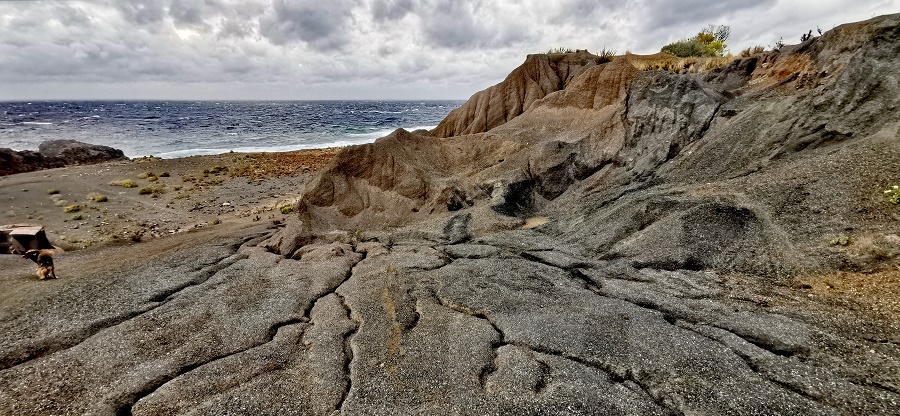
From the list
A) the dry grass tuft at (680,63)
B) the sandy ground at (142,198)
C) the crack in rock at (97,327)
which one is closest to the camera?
the crack in rock at (97,327)

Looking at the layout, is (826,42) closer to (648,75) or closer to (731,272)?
(648,75)

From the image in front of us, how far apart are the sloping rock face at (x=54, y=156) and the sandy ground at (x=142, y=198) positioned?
14.9 feet

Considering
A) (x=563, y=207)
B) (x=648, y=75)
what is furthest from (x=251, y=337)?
(x=648, y=75)

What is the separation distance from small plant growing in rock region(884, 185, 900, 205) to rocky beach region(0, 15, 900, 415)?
0.19 metres

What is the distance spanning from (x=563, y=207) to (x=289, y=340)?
32.9ft

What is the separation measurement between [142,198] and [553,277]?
2437 centimetres

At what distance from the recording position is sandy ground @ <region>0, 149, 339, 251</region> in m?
17.3

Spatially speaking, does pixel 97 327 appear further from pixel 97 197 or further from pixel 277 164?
pixel 277 164

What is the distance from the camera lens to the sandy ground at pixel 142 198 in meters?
17.3

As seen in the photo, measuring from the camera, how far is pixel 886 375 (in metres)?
5.04

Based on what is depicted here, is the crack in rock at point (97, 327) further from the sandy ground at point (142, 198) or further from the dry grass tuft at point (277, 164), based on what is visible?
the dry grass tuft at point (277, 164)

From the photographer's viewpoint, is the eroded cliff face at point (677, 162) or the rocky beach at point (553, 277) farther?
the eroded cliff face at point (677, 162)

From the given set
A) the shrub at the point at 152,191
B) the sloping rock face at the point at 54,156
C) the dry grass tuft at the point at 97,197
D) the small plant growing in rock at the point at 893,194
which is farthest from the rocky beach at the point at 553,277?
the sloping rock face at the point at 54,156

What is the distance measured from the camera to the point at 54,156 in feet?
110
